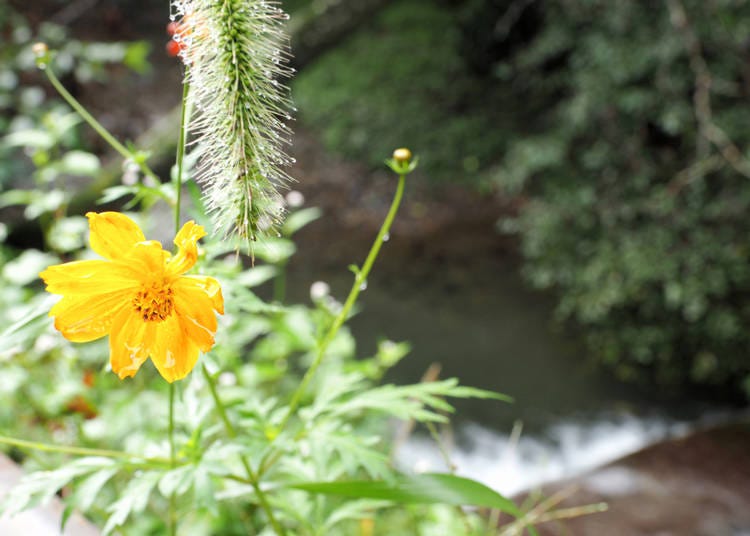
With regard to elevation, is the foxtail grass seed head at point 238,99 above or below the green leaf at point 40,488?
above

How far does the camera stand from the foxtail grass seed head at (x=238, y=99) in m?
0.54

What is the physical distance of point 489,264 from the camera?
4.34 meters

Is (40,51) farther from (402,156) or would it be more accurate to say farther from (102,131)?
(402,156)

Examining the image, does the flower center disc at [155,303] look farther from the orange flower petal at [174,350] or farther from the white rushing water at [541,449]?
the white rushing water at [541,449]

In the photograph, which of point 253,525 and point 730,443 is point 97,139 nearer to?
point 253,525

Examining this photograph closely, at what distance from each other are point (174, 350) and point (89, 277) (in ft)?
0.39

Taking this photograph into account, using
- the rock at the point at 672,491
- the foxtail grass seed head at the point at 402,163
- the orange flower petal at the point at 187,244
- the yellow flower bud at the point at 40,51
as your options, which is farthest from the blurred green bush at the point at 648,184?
the orange flower petal at the point at 187,244

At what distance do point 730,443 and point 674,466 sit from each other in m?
0.37

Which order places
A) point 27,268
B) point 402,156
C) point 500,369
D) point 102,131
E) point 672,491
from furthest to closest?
point 500,369 → point 672,491 → point 27,268 → point 102,131 → point 402,156

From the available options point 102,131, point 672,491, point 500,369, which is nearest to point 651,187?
point 500,369

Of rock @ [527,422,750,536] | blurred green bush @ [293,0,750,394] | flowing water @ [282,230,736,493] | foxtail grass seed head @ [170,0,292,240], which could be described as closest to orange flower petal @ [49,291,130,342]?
foxtail grass seed head @ [170,0,292,240]

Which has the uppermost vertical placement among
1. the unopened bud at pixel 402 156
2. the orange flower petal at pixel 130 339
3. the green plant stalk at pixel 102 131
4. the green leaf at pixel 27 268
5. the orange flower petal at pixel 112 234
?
the unopened bud at pixel 402 156

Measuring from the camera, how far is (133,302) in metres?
0.72

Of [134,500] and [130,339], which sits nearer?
[130,339]
